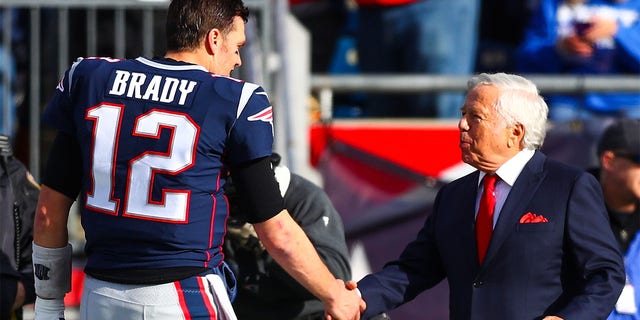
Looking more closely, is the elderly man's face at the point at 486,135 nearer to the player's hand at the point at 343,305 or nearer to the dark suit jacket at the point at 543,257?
the dark suit jacket at the point at 543,257

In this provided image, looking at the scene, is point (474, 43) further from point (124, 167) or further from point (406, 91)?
point (124, 167)

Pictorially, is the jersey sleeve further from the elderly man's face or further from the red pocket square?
the red pocket square

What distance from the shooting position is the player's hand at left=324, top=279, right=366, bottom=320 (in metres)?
4.80

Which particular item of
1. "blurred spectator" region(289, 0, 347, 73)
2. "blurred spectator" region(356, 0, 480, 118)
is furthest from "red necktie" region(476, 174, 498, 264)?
"blurred spectator" region(289, 0, 347, 73)

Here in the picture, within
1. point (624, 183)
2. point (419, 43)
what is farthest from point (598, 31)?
point (624, 183)

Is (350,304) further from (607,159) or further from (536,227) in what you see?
(607,159)

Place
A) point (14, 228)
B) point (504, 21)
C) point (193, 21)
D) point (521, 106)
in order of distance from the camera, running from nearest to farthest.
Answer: point (193, 21)
point (521, 106)
point (14, 228)
point (504, 21)

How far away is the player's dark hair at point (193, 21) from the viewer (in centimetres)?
437

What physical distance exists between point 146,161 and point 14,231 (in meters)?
1.48

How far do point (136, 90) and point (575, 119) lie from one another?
4.01m

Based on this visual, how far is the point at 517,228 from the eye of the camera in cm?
467

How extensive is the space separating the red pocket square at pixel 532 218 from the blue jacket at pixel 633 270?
1.21m

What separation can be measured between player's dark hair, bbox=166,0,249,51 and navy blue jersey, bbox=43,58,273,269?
0.30 feet

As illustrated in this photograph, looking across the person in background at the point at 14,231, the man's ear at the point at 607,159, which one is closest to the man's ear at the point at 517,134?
the man's ear at the point at 607,159
